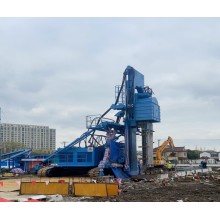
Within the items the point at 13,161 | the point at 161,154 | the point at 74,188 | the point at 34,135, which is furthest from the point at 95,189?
the point at 34,135

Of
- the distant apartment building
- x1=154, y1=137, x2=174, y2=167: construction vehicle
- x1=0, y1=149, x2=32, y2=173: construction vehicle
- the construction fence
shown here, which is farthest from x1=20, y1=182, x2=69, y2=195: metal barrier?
the distant apartment building

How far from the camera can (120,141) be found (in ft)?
90.4

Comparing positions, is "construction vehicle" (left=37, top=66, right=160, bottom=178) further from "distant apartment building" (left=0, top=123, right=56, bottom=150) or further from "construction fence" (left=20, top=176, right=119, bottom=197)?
"distant apartment building" (left=0, top=123, right=56, bottom=150)

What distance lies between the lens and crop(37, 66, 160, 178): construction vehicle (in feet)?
84.5

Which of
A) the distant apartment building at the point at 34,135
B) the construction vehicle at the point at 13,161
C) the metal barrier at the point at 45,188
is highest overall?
the distant apartment building at the point at 34,135

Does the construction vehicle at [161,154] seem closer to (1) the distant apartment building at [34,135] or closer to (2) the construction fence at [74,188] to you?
(2) the construction fence at [74,188]

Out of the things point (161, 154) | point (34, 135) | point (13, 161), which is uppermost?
point (34, 135)

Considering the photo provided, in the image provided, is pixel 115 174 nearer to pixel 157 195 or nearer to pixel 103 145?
pixel 103 145

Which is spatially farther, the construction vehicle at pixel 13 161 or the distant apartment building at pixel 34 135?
the distant apartment building at pixel 34 135

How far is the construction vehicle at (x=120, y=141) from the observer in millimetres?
25750

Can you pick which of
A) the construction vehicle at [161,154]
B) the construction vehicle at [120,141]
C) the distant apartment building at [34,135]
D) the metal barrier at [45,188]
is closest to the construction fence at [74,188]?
the metal barrier at [45,188]

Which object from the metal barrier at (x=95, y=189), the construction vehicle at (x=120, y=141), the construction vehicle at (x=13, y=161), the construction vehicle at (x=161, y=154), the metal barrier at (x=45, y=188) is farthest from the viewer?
the construction vehicle at (x=13, y=161)

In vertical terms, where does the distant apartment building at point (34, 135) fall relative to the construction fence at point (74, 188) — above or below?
above

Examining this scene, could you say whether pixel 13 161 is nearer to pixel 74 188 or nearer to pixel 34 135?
pixel 74 188
